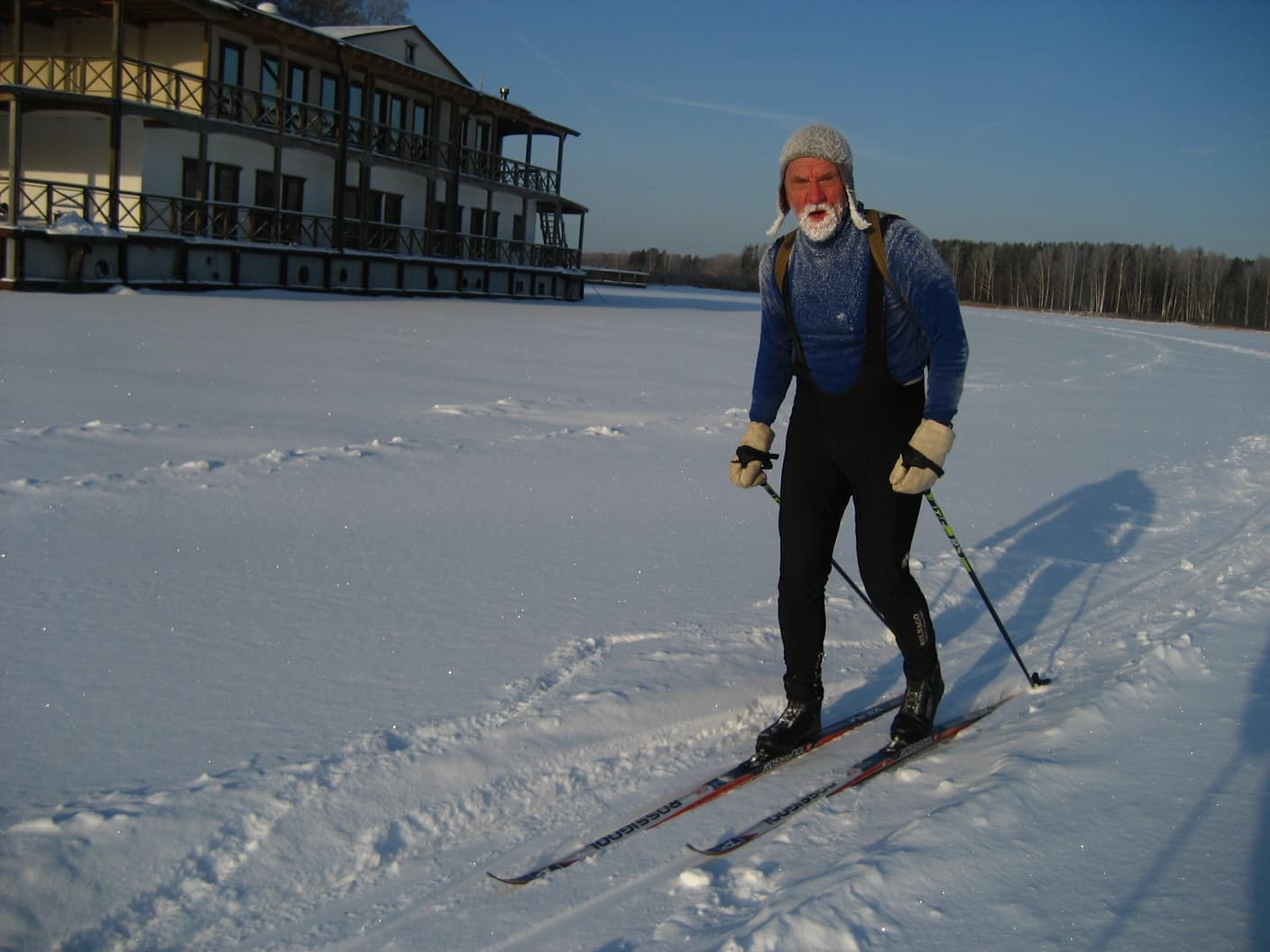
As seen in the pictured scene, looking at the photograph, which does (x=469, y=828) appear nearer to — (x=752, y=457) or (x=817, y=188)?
(x=752, y=457)

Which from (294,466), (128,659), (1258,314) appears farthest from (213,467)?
(1258,314)

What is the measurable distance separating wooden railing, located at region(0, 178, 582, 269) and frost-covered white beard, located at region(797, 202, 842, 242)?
66.7 ft

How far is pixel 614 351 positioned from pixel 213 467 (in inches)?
446

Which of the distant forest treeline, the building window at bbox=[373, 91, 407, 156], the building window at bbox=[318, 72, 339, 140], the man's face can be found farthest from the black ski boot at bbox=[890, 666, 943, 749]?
the distant forest treeline

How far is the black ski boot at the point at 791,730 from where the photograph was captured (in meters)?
3.30

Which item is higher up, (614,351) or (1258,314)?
(1258,314)

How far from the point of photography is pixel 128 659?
3.57m

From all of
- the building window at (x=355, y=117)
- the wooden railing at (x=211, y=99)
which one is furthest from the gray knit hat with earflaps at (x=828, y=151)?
the building window at (x=355, y=117)

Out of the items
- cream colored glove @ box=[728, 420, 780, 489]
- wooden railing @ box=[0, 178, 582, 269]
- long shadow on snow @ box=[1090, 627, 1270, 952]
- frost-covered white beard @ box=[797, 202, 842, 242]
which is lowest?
long shadow on snow @ box=[1090, 627, 1270, 952]

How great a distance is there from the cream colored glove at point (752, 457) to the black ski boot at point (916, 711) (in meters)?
0.83

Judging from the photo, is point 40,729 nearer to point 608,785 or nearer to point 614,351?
point 608,785

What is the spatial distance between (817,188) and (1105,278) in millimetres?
113763

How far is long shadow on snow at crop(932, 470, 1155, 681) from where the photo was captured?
15.9 ft

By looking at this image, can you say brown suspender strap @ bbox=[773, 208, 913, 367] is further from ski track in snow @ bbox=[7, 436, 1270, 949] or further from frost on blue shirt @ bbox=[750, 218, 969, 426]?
ski track in snow @ bbox=[7, 436, 1270, 949]
